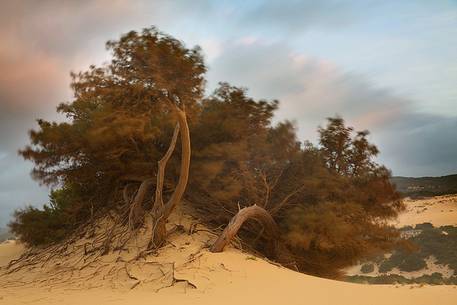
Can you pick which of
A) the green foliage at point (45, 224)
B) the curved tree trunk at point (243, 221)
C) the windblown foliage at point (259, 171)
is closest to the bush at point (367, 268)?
the windblown foliage at point (259, 171)

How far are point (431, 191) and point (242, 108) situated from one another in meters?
63.7

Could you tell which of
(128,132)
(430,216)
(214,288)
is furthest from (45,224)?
(430,216)

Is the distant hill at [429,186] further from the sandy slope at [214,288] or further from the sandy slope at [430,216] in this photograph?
the sandy slope at [214,288]

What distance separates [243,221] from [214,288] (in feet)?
12.3

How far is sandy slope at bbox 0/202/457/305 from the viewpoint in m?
7.68

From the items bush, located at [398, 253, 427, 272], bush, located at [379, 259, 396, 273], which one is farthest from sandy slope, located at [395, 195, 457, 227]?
bush, located at [379, 259, 396, 273]

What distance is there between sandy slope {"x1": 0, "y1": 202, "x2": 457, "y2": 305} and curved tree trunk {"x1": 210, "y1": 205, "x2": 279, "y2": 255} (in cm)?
33

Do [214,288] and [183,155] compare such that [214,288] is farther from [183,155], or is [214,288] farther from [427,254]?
[427,254]

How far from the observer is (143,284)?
943 cm

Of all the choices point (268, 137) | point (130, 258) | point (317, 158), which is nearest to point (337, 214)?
point (317, 158)

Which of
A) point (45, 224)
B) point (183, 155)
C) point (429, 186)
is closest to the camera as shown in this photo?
point (183, 155)

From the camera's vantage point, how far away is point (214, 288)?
863 cm

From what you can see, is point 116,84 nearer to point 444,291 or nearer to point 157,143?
point 157,143

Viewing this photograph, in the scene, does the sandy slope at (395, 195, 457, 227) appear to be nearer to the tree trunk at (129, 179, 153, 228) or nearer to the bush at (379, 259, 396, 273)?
the bush at (379, 259, 396, 273)
